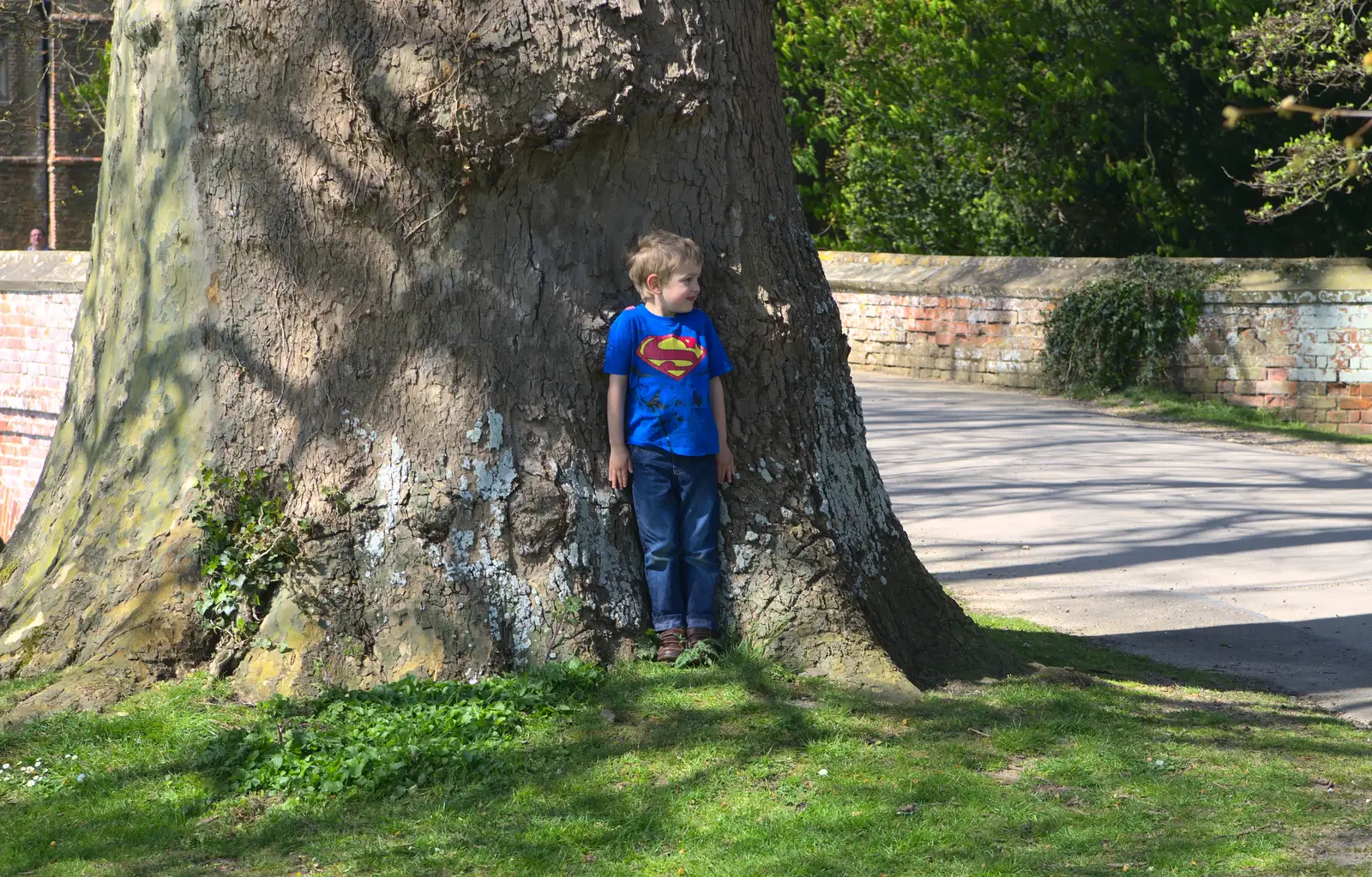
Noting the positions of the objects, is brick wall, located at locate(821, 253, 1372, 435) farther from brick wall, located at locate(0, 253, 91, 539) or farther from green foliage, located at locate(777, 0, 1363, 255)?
brick wall, located at locate(0, 253, 91, 539)

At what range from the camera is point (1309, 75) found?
13.6 metres

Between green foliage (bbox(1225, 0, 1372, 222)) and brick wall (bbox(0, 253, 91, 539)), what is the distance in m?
12.5

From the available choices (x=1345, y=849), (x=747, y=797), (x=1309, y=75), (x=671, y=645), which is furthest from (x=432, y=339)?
(x=1309, y=75)

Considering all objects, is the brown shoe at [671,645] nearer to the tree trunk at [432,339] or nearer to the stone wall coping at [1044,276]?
the tree trunk at [432,339]

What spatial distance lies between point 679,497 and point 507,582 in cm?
62

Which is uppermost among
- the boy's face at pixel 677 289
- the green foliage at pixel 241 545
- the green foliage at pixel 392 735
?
the boy's face at pixel 677 289

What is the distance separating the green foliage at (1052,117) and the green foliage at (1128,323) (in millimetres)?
4002

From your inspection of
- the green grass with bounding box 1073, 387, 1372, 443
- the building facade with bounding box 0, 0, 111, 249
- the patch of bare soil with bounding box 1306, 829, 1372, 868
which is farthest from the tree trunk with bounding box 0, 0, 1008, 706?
the building facade with bounding box 0, 0, 111, 249

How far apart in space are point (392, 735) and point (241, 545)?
92 centimetres

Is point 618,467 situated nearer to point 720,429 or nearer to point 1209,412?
point 720,429

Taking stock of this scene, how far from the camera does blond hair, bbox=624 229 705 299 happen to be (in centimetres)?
463

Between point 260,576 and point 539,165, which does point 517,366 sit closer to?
point 539,165

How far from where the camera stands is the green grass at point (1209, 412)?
14422 mm

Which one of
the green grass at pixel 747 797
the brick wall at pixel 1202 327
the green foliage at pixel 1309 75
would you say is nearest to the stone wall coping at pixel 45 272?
the brick wall at pixel 1202 327
